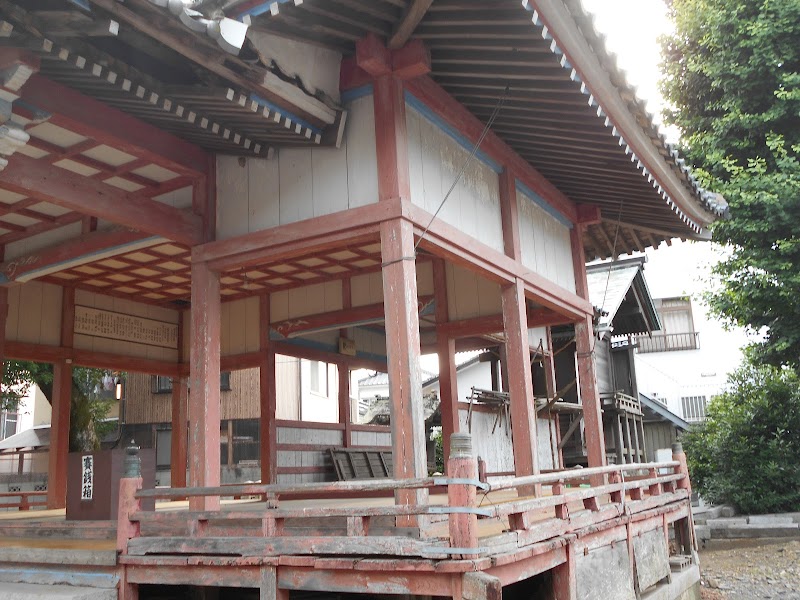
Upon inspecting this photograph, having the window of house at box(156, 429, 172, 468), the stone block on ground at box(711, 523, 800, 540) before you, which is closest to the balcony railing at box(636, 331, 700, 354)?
the stone block on ground at box(711, 523, 800, 540)

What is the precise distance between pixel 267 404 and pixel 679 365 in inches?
913

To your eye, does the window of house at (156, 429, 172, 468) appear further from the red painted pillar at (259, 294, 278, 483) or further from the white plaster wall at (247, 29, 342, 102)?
the white plaster wall at (247, 29, 342, 102)

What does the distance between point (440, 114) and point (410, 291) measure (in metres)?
2.14

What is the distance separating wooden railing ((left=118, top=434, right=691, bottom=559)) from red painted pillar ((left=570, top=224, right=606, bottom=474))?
3.23m

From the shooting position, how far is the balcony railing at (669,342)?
30266 millimetres

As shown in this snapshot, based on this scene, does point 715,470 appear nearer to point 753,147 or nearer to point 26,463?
point 753,147

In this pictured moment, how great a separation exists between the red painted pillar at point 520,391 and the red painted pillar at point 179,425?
699 centimetres

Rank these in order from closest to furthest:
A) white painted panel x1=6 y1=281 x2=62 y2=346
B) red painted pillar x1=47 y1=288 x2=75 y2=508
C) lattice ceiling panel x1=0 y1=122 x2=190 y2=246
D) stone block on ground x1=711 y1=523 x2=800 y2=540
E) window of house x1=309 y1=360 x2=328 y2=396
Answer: lattice ceiling panel x1=0 y1=122 x2=190 y2=246, white painted panel x1=6 y1=281 x2=62 y2=346, red painted pillar x1=47 y1=288 x2=75 y2=508, stone block on ground x1=711 y1=523 x2=800 y2=540, window of house x1=309 y1=360 x2=328 y2=396

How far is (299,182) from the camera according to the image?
711cm

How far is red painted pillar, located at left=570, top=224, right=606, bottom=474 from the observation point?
10.4m

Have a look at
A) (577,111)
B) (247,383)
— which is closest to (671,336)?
(247,383)

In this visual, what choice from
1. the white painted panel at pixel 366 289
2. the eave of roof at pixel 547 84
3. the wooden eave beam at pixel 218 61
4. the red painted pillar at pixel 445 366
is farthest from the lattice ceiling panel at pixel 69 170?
the red painted pillar at pixel 445 366

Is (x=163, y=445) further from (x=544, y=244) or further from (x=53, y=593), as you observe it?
(x=53, y=593)

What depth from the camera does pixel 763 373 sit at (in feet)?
64.5
